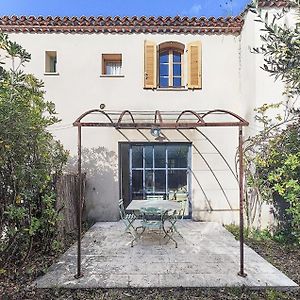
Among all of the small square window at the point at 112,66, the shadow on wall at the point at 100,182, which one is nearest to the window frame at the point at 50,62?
the small square window at the point at 112,66

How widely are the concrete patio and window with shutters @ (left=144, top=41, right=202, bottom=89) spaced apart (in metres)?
4.72

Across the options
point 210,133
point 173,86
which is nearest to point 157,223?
point 210,133

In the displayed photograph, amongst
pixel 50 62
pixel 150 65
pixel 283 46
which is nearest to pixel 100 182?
pixel 150 65

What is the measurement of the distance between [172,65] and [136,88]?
1.51m

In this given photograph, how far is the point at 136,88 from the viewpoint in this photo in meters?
9.26

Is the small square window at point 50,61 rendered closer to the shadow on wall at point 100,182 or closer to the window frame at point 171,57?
the shadow on wall at point 100,182

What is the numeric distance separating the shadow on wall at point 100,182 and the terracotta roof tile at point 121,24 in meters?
3.84

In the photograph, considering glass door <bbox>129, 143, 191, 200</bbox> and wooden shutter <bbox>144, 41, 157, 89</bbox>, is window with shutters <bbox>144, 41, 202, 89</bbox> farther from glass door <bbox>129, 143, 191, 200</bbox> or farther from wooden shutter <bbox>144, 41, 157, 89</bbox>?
glass door <bbox>129, 143, 191, 200</bbox>

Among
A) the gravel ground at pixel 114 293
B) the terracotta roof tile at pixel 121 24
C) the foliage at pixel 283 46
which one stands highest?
the terracotta roof tile at pixel 121 24

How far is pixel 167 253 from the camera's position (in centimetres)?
609

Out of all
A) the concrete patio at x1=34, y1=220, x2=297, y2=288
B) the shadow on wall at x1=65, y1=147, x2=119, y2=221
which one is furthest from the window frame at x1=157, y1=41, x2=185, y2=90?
the concrete patio at x1=34, y1=220, x2=297, y2=288

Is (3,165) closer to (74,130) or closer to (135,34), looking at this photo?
(74,130)

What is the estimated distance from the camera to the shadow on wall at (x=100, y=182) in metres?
9.14

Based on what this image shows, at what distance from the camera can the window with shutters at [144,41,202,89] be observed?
922cm
